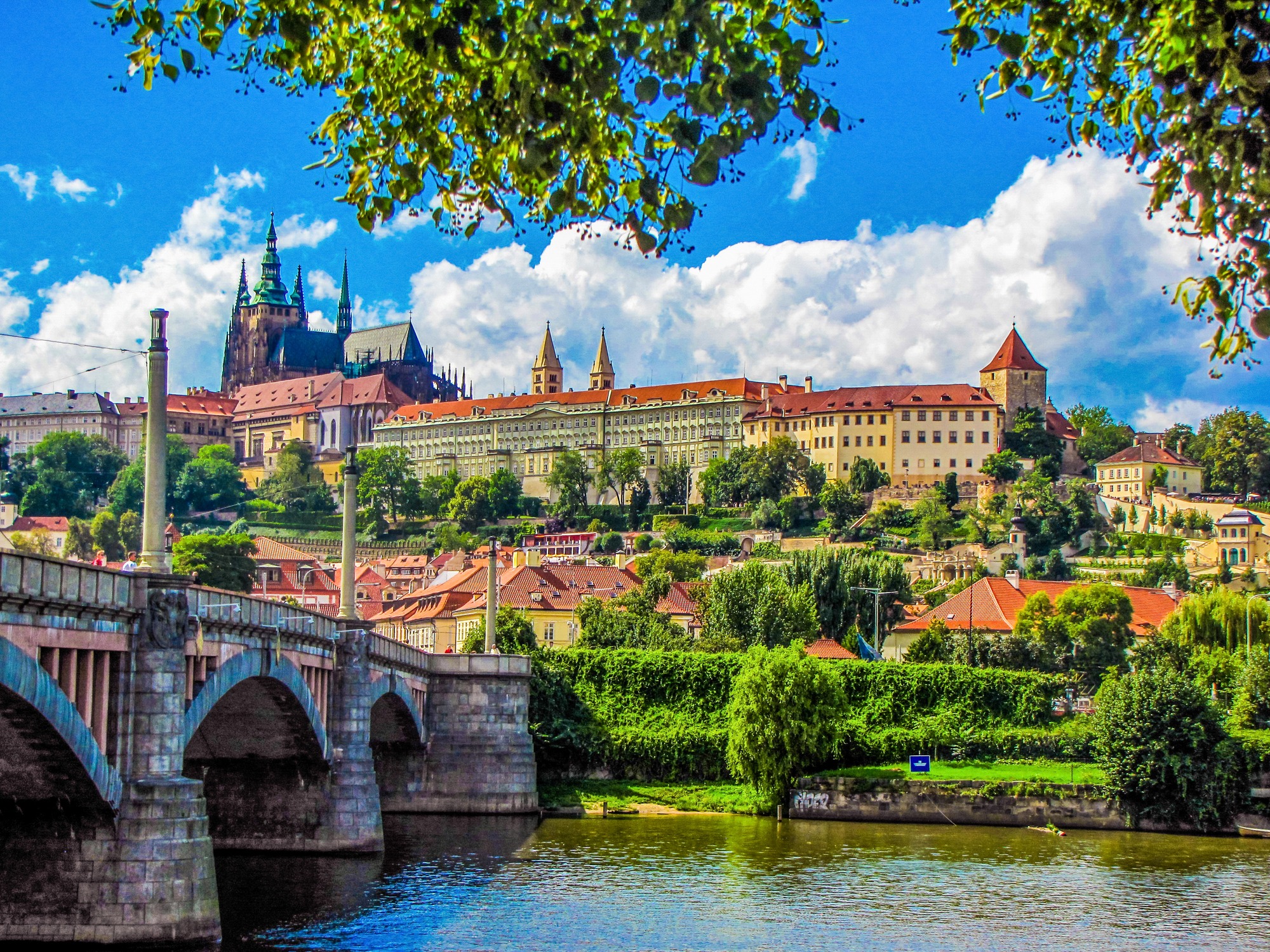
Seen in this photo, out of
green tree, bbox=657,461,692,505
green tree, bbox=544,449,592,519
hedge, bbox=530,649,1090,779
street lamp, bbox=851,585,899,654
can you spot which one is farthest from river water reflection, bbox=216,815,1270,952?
green tree, bbox=657,461,692,505

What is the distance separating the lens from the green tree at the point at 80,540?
17175 cm

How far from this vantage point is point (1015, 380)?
602 feet

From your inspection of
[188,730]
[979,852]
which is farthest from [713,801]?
[188,730]

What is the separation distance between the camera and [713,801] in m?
58.9

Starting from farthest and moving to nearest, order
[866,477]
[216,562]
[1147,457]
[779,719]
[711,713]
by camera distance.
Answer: [866,477] → [1147,457] → [216,562] → [711,713] → [779,719]

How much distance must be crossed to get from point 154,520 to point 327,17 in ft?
61.6

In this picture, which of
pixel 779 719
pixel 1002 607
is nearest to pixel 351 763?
pixel 779 719

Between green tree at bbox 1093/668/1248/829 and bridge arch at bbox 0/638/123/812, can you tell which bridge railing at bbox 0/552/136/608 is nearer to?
bridge arch at bbox 0/638/123/812

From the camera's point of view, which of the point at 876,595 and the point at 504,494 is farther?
the point at 504,494

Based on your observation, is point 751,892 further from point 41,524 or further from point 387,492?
point 387,492

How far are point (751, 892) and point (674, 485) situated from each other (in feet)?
488

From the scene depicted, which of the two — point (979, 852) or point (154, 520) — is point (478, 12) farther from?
point (979, 852)

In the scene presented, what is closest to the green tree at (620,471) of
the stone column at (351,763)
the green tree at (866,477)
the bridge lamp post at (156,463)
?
the green tree at (866,477)

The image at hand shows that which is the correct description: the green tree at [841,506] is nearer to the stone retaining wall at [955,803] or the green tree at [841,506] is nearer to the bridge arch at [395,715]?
the stone retaining wall at [955,803]
